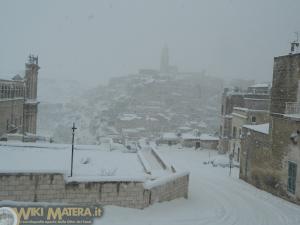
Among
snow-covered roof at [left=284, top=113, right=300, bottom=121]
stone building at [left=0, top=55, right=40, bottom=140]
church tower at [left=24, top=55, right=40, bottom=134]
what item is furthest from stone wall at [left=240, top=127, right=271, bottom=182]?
church tower at [left=24, top=55, right=40, bottom=134]

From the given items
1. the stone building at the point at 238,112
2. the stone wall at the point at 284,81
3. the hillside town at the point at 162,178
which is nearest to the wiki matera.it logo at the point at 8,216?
the hillside town at the point at 162,178

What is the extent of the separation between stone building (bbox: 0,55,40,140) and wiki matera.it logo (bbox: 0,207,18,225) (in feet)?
67.4

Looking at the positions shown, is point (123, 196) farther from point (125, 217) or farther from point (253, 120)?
point (253, 120)

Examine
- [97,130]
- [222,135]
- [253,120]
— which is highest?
[253,120]

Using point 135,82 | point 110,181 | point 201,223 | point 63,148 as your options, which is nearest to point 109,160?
point 63,148

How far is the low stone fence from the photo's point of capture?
11039 millimetres

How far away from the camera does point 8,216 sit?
9.44 metres

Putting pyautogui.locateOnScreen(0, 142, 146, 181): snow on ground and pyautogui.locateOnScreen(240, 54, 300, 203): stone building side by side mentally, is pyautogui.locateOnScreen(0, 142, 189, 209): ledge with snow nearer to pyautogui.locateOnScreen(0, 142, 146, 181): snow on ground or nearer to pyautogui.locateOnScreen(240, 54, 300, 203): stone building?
pyautogui.locateOnScreen(0, 142, 146, 181): snow on ground

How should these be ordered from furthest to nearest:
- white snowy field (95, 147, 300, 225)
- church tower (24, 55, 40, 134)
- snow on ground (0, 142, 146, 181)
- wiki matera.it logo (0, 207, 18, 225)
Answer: church tower (24, 55, 40, 134), snow on ground (0, 142, 146, 181), white snowy field (95, 147, 300, 225), wiki matera.it logo (0, 207, 18, 225)

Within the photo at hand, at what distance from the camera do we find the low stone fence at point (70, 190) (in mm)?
11039

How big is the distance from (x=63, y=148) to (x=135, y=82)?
366ft

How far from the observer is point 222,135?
4319 centimetres

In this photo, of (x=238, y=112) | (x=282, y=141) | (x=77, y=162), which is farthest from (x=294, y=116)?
(x=238, y=112)

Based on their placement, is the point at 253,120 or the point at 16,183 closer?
the point at 16,183
